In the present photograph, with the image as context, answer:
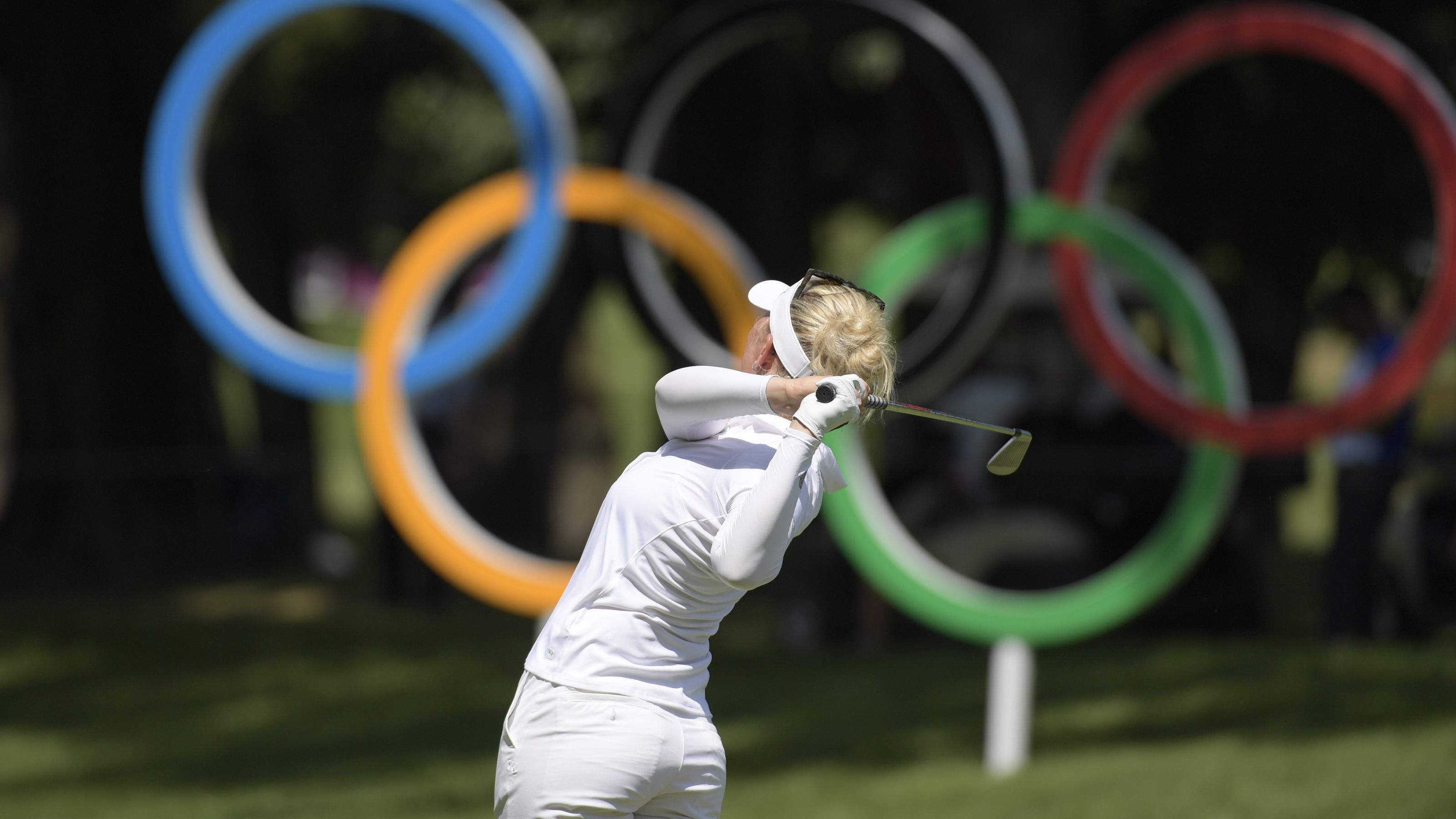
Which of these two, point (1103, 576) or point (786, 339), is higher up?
point (1103, 576)

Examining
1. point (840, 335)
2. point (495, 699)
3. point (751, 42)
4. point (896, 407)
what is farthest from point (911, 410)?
point (495, 699)

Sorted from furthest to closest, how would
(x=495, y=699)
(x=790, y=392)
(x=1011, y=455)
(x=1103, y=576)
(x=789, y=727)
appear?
1. (x=495, y=699)
2. (x=789, y=727)
3. (x=1103, y=576)
4. (x=1011, y=455)
5. (x=790, y=392)

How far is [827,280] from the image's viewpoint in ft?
9.78

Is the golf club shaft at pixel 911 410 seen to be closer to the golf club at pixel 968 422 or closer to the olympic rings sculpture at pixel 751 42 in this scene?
the golf club at pixel 968 422

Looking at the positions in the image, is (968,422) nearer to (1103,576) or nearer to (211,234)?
(1103,576)

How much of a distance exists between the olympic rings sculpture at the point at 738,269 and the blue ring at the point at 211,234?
0.04 ft

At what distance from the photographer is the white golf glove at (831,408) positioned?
9.05ft

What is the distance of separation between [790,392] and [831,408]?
130mm

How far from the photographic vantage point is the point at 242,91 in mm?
16281

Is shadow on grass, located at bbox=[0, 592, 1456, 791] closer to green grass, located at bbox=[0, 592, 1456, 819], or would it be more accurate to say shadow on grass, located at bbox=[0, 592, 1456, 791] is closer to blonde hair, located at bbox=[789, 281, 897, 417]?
green grass, located at bbox=[0, 592, 1456, 819]

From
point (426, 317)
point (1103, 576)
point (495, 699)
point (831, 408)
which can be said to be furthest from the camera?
point (495, 699)

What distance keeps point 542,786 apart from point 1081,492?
815 centimetres

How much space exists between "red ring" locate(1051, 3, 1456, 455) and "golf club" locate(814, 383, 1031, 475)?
483 cm

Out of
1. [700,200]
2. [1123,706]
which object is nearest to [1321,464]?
[1123,706]
